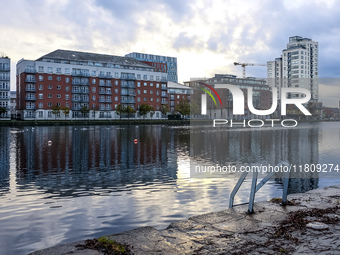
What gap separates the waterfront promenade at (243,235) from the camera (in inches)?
241

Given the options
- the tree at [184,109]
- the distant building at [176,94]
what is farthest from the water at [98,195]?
the distant building at [176,94]

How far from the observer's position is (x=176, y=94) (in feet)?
502

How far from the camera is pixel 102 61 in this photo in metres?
→ 122

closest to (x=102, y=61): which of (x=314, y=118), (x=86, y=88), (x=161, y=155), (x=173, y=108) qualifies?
(x=86, y=88)

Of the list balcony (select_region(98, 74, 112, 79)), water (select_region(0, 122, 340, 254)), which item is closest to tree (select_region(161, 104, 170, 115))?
balcony (select_region(98, 74, 112, 79))

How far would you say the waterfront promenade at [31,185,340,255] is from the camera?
612 centimetres

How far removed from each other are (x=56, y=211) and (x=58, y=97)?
10766 cm

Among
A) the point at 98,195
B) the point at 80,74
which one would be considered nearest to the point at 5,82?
the point at 80,74

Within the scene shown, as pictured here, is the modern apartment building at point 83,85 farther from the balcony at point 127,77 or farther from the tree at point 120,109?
the tree at point 120,109

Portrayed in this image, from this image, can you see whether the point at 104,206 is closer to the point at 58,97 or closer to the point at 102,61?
the point at 58,97

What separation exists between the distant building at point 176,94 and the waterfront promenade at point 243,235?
143m

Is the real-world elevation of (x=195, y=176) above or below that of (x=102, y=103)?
below

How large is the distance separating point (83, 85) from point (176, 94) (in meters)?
48.6

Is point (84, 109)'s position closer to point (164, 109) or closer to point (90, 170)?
point (164, 109)
